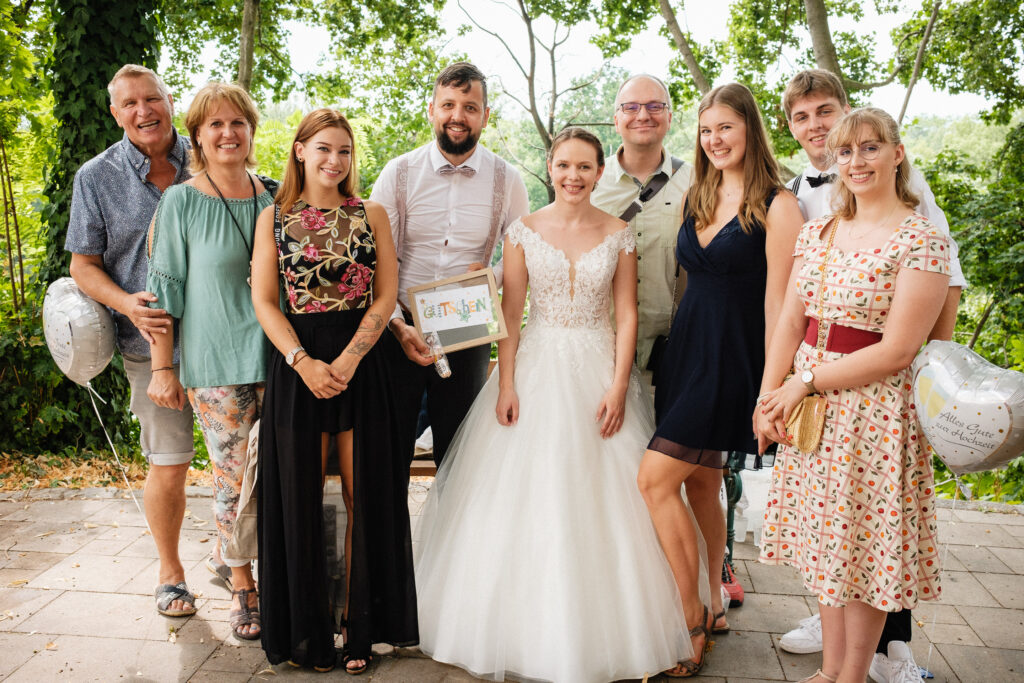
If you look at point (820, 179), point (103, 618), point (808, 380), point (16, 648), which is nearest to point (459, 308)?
point (808, 380)

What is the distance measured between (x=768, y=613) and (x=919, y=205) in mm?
1866

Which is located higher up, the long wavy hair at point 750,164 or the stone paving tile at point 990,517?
the long wavy hair at point 750,164

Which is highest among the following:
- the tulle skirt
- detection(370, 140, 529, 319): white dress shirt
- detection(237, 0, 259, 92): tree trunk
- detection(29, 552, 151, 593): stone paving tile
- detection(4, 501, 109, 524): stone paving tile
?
detection(237, 0, 259, 92): tree trunk

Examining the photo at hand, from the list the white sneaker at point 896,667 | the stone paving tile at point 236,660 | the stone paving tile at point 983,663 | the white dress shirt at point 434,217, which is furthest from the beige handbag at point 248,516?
the stone paving tile at point 983,663

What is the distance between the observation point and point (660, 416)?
286cm

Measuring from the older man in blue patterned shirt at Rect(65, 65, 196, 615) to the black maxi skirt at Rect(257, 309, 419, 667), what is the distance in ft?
2.23

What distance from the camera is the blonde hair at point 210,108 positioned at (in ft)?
9.16

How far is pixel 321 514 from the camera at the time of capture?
2725 millimetres

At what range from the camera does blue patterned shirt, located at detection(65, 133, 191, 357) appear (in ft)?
10.1

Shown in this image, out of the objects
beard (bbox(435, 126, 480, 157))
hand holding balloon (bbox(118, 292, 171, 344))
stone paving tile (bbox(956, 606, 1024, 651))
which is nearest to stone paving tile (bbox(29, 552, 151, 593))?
hand holding balloon (bbox(118, 292, 171, 344))

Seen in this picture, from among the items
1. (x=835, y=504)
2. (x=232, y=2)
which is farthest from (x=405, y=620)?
(x=232, y=2)

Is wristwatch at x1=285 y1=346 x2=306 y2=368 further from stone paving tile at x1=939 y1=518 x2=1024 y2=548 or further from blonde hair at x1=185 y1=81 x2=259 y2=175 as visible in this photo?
stone paving tile at x1=939 y1=518 x2=1024 y2=548

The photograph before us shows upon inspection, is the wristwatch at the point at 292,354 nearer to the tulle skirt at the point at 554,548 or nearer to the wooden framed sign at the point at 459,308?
the wooden framed sign at the point at 459,308

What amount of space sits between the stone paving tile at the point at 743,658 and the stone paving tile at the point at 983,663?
0.68 meters
